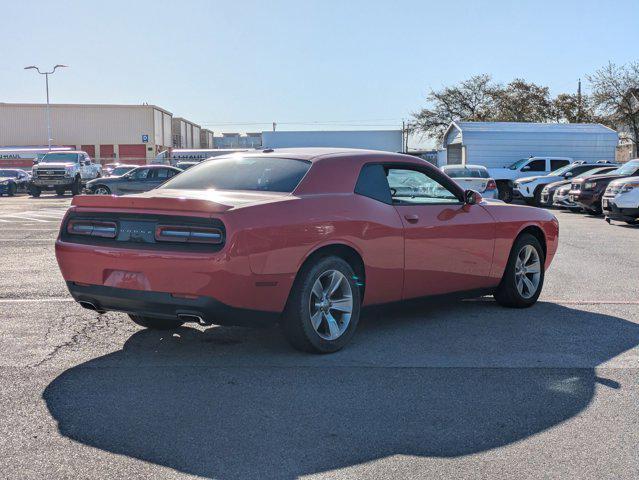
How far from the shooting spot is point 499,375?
510 centimetres

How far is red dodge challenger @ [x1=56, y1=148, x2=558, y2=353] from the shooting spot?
4949 mm

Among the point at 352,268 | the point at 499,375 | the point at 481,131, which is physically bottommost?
the point at 499,375

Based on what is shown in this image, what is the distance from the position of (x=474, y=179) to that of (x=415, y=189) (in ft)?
56.0

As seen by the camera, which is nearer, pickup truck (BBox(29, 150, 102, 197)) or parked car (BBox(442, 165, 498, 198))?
parked car (BBox(442, 165, 498, 198))

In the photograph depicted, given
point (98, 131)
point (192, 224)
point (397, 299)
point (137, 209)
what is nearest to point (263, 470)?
point (192, 224)

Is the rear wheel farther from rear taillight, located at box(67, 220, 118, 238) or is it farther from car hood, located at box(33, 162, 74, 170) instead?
rear taillight, located at box(67, 220, 118, 238)

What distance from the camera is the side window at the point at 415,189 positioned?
635 centimetres

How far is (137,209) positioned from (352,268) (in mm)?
1671

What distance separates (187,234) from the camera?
16.4ft

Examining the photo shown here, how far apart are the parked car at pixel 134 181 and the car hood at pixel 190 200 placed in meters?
20.8

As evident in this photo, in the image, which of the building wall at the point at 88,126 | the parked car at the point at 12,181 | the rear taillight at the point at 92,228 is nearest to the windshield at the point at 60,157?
the parked car at the point at 12,181

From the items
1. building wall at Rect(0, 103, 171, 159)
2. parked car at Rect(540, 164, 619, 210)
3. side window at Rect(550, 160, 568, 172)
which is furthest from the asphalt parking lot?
building wall at Rect(0, 103, 171, 159)

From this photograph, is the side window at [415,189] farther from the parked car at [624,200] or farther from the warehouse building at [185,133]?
the warehouse building at [185,133]

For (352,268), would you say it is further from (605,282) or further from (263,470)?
(605,282)
